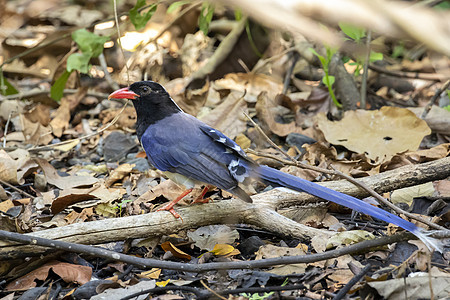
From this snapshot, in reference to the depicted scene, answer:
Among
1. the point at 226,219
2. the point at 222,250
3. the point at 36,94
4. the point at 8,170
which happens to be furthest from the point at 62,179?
the point at 36,94

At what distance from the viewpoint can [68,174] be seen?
4.55m

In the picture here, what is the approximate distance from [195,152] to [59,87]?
2.75 metres

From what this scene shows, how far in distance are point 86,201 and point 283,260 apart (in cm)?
188

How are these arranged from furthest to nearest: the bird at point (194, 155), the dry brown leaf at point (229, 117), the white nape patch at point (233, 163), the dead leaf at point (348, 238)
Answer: the dry brown leaf at point (229, 117) < the white nape patch at point (233, 163) < the bird at point (194, 155) < the dead leaf at point (348, 238)

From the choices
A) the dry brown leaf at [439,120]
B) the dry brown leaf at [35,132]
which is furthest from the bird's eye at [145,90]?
the dry brown leaf at [439,120]

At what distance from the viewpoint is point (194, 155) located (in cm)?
338

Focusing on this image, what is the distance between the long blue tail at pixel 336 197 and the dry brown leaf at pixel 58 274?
1.16 metres

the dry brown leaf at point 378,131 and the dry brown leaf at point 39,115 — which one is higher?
the dry brown leaf at point 378,131

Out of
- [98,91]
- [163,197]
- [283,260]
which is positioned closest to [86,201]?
[163,197]

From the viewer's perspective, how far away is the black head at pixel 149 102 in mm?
3836

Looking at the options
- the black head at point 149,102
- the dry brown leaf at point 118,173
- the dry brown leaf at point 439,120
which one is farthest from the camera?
the dry brown leaf at point 439,120

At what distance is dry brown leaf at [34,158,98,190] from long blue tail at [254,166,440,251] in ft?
5.56

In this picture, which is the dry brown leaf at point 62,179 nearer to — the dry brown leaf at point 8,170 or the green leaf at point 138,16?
the dry brown leaf at point 8,170

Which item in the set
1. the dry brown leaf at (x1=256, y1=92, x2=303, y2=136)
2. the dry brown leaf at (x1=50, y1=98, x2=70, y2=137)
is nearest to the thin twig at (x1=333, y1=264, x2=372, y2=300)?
the dry brown leaf at (x1=256, y1=92, x2=303, y2=136)
